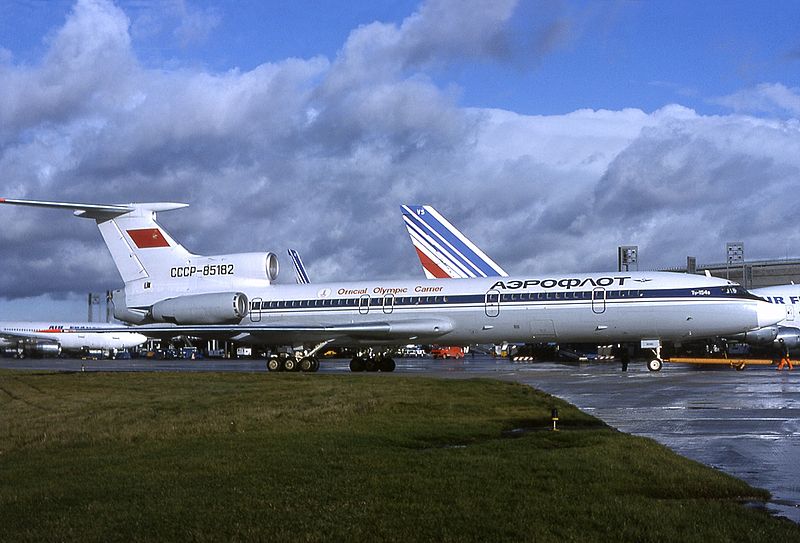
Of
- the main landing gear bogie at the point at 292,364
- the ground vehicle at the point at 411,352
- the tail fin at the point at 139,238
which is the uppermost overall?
the tail fin at the point at 139,238

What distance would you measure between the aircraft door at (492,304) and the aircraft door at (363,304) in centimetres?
541

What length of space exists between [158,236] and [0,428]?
81.1 ft

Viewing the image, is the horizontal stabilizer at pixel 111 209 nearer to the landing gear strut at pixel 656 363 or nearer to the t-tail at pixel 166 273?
the t-tail at pixel 166 273

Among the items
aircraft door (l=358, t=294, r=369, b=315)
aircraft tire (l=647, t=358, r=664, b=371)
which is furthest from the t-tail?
aircraft tire (l=647, t=358, r=664, b=371)

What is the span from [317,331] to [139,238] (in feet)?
30.6

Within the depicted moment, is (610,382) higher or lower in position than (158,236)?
lower

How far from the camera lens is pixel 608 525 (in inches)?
288

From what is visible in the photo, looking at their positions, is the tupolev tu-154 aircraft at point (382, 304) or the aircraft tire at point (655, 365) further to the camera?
the aircraft tire at point (655, 365)

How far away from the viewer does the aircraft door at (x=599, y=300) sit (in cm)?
3422

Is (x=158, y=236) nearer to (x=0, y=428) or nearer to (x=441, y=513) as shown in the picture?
(x=0, y=428)

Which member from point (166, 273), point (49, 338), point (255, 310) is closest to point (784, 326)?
point (255, 310)

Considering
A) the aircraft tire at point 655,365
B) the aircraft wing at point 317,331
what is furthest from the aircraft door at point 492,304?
the aircraft tire at point 655,365

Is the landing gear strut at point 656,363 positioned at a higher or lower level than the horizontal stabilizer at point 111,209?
lower

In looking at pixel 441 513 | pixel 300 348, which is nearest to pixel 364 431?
pixel 441 513
